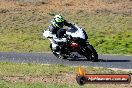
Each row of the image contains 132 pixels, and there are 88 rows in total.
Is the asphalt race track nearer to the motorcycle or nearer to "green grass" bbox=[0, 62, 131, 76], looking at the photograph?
the motorcycle

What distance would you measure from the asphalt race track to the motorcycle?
11.7 inches

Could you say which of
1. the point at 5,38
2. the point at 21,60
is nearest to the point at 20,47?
the point at 5,38

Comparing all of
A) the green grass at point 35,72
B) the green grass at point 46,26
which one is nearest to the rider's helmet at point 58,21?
the green grass at point 35,72

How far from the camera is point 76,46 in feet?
75.3

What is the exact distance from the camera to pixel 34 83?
52.0ft

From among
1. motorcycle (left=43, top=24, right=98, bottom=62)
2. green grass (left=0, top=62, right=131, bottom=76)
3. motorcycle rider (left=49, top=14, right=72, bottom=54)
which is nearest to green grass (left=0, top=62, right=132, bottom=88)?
green grass (left=0, top=62, right=131, bottom=76)

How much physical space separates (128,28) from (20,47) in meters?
9.71

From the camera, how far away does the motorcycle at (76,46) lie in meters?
22.6

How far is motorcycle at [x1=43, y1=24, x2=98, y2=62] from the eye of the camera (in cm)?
2255

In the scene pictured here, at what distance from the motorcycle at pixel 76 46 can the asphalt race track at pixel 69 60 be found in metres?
0.30

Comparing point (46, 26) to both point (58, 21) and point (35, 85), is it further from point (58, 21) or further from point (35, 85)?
point (35, 85)

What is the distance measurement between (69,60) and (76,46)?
66 cm

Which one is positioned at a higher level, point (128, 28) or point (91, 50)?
point (91, 50)

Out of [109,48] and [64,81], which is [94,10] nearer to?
[109,48]
